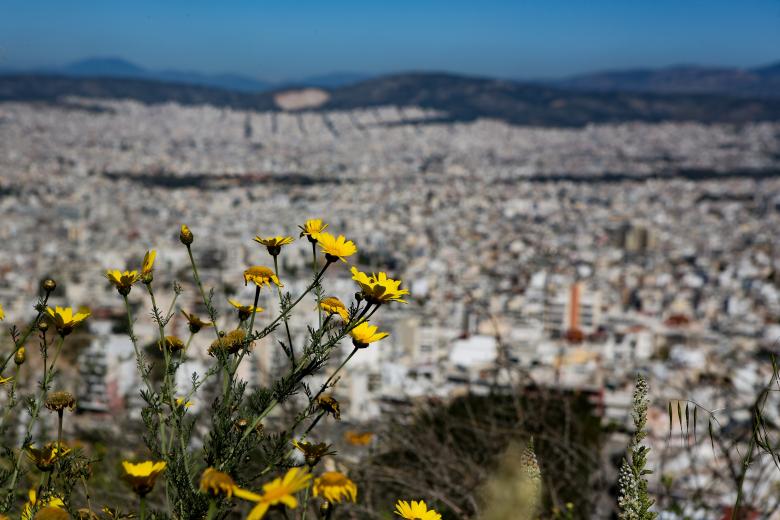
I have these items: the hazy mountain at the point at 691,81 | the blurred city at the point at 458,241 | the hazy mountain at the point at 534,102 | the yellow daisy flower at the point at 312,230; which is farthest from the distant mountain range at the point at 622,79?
the yellow daisy flower at the point at 312,230

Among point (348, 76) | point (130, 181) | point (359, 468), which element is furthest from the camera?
point (348, 76)

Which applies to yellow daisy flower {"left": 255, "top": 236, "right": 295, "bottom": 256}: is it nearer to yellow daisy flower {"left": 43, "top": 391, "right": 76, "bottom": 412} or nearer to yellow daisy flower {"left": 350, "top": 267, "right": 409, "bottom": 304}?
yellow daisy flower {"left": 350, "top": 267, "right": 409, "bottom": 304}

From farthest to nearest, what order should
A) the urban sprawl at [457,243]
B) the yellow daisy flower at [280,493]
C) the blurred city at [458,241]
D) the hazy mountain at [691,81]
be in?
the hazy mountain at [691,81]
the urban sprawl at [457,243]
the blurred city at [458,241]
the yellow daisy flower at [280,493]

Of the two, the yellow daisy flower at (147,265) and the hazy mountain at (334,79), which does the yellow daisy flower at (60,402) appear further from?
the hazy mountain at (334,79)

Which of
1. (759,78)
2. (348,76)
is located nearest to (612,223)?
(759,78)

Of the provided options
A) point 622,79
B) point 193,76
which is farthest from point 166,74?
point 622,79

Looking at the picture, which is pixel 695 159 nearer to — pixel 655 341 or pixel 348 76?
pixel 655 341
